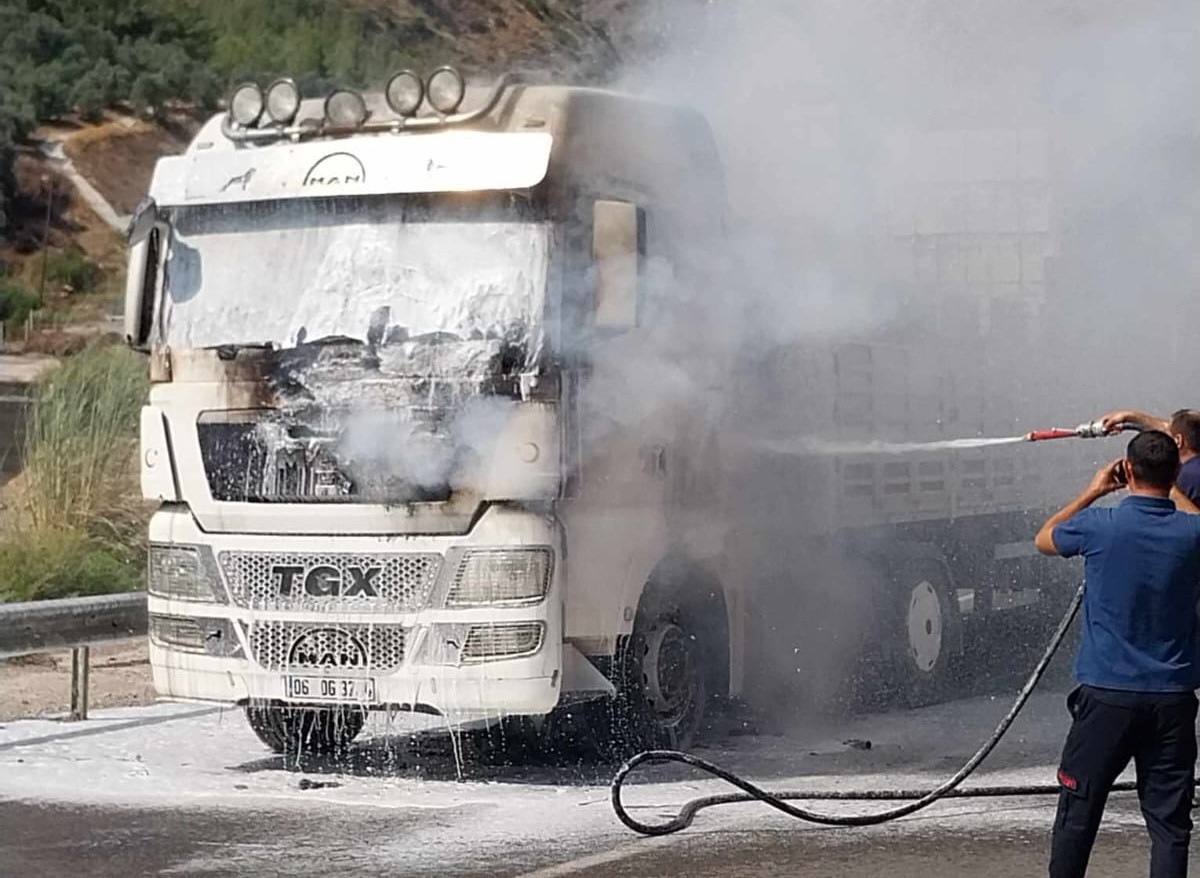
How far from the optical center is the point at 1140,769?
6.12 meters

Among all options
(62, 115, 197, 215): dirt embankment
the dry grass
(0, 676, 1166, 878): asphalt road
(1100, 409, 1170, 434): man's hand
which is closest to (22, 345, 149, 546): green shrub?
the dry grass

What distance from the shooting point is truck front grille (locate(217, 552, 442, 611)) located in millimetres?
8898

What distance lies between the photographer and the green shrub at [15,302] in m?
38.6

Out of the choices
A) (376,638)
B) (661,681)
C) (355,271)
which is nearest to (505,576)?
(376,638)

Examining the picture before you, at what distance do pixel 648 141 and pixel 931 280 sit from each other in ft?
12.1

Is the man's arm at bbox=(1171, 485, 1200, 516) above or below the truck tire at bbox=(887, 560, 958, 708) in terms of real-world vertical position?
above

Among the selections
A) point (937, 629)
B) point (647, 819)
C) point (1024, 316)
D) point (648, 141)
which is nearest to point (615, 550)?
point (647, 819)

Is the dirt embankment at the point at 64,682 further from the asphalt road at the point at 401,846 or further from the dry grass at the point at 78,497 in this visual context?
the asphalt road at the point at 401,846

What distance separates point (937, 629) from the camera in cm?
1252

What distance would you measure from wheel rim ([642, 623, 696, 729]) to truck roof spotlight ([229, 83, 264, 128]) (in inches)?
125

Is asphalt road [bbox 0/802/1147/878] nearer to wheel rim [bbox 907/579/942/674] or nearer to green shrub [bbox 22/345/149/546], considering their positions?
wheel rim [bbox 907/579/942/674]

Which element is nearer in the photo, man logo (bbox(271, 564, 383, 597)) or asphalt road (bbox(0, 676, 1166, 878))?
asphalt road (bbox(0, 676, 1166, 878))

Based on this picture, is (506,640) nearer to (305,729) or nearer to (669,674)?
(669,674)

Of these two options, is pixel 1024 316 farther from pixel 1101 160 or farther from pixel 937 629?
pixel 937 629
